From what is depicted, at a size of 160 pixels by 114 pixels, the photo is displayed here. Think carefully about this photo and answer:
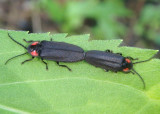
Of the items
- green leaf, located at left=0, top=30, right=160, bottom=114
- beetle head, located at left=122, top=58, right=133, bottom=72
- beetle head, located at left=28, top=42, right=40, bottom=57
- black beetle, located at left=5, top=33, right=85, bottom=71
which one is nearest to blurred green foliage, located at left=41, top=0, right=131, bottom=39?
black beetle, located at left=5, top=33, right=85, bottom=71

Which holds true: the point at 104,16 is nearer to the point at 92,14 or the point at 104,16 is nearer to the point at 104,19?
the point at 104,19

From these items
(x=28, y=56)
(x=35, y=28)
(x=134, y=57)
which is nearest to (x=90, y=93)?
(x=134, y=57)

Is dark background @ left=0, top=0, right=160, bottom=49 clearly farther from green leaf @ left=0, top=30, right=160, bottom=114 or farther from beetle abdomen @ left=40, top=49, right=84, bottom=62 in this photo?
green leaf @ left=0, top=30, right=160, bottom=114

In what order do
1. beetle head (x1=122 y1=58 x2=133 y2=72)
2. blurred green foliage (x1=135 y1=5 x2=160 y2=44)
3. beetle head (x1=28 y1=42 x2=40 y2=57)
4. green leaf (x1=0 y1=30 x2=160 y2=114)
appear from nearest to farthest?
green leaf (x1=0 y1=30 x2=160 y2=114) → beetle head (x1=122 y1=58 x2=133 y2=72) → beetle head (x1=28 y1=42 x2=40 y2=57) → blurred green foliage (x1=135 y1=5 x2=160 y2=44)

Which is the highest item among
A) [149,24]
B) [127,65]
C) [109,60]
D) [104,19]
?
[104,19]

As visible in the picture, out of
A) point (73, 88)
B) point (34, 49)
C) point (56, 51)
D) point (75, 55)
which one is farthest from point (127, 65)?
point (34, 49)
